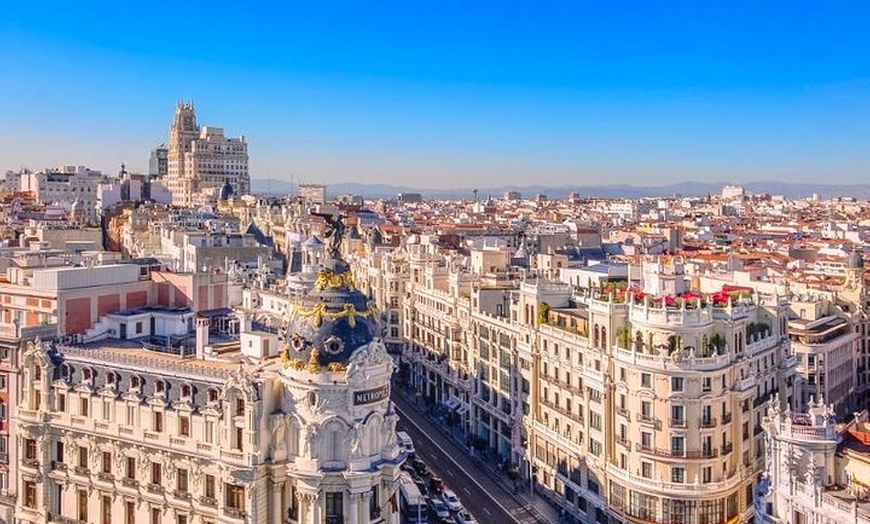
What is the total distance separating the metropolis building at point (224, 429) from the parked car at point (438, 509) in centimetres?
1752

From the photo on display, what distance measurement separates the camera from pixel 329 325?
227 feet

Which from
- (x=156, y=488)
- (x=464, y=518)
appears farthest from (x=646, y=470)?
(x=156, y=488)

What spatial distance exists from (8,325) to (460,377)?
197 ft

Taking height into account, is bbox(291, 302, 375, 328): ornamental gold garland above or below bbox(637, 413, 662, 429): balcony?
above

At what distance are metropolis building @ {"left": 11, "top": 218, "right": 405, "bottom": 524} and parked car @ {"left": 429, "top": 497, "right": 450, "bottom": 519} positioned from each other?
690 inches

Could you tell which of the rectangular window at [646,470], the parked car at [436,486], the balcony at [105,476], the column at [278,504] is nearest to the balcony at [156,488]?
the balcony at [105,476]

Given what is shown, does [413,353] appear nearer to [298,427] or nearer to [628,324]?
[628,324]

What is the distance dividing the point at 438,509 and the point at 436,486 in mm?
6841

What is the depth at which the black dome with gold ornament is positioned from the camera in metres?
68.4

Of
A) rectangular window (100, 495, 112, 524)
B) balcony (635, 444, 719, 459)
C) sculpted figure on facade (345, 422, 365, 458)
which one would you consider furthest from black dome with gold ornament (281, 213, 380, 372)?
balcony (635, 444, 719, 459)

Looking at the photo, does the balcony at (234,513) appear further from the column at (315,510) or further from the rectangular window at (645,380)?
the rectangular window at (645,380)

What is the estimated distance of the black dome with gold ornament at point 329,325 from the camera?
6838 centimetres

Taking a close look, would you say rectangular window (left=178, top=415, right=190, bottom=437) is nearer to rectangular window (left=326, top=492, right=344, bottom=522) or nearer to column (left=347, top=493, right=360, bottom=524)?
rectangular window (left=326, top=492, right=344, bottom=522)

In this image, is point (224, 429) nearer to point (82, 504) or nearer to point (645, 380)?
point (82, 504)
